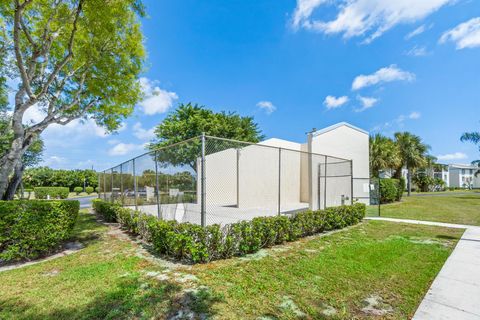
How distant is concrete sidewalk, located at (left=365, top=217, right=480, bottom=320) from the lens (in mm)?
2826

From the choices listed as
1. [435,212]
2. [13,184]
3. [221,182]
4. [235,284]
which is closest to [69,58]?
[13,184]

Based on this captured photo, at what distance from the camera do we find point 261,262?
455cm

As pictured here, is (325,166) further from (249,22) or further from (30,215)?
(30,215)

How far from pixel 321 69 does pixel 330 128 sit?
336cm

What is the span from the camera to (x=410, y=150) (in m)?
22.0

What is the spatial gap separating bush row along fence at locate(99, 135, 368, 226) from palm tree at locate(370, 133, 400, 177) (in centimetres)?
959

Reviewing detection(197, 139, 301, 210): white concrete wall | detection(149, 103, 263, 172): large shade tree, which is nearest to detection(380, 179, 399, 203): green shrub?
detection(197, 139, 301, 210): white concrete wall

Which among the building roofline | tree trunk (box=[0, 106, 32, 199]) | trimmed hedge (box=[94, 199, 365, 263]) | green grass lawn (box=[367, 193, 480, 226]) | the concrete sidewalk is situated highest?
the building roofline

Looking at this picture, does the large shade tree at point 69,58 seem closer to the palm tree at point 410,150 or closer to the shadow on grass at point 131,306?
the shadow on grass at point 131,306

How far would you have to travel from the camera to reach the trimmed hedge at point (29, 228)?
456cm

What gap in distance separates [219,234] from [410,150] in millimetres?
24070

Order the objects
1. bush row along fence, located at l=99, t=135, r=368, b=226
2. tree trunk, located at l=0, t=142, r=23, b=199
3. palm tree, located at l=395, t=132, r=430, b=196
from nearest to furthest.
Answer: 1. bush row along fence, located at l=99, t=135, r=368, b=226
2. tree trunk, located at l=0, t=142, r=23, b=199
3. palm tree, located at l=395, t=132, r=430, b=196

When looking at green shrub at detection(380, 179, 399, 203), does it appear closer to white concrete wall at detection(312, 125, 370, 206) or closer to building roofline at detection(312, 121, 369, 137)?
white concrete wall at detection(312, 125, 370, 206)

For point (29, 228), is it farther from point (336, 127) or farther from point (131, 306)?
point (336, 127)
